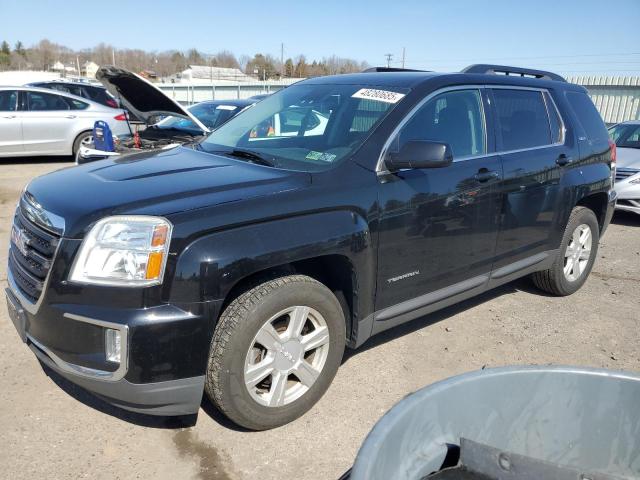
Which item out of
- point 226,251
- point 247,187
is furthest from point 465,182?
point 226,251

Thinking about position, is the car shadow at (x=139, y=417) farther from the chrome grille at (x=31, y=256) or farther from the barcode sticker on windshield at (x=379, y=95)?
the barcode sticker on windshield at (x=379, y=95)

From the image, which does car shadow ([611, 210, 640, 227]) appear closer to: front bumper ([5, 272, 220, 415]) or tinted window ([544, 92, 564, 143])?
tinted window ([544, 92, 564, 143])

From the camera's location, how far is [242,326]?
248cm

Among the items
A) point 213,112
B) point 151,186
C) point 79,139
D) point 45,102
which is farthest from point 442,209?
point 45,102

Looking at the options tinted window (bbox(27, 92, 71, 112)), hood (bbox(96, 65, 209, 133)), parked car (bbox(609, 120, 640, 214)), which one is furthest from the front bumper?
tinted window (bbox(27, 92, 71, 112))

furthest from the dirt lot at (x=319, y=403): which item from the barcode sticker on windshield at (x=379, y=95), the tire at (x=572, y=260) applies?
the barcode sticker on windshield at (x=379, y=95)

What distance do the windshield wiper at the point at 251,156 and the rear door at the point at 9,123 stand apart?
357 inches

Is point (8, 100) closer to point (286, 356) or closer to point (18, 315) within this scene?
point (18, 315)

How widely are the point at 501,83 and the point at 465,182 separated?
103 cm

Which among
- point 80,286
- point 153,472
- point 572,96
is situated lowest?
point 153,472

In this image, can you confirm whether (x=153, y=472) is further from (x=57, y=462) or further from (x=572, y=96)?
(x=572, y=96)

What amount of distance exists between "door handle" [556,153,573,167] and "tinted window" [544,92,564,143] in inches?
5.6

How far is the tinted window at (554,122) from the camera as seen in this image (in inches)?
170

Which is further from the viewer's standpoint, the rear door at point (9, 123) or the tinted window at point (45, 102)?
the tinted window at point (45, 102)
